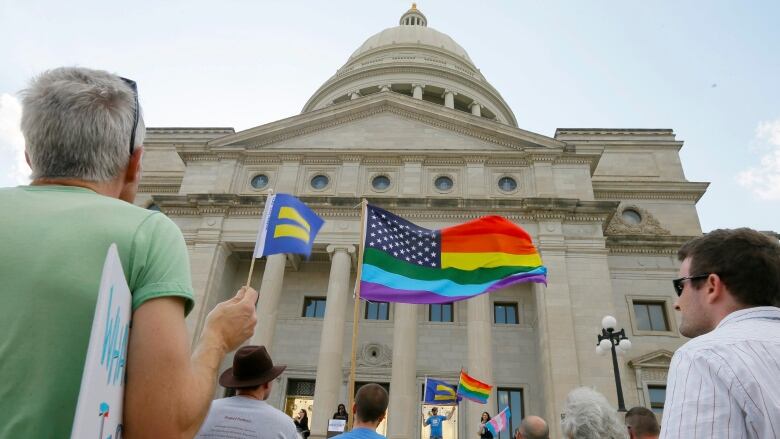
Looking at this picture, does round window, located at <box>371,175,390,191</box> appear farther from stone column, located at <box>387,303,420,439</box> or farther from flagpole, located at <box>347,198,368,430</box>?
flagpole, located at <box>347,198,368,430</box>

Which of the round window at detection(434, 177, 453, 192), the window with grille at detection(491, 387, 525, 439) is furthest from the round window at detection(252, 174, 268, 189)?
the window with grille at detection(491, 387, 525, 439)

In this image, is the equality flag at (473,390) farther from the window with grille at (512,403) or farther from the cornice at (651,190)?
the cornice at (651,190)

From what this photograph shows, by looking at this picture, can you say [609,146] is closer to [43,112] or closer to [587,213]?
[587,213]

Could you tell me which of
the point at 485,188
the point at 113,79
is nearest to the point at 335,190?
the point at 485,188

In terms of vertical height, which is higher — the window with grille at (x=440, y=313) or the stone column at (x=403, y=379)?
the window with grille at (x=440, y=313)

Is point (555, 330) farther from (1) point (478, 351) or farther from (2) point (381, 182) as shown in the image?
(2) point (381, 182)

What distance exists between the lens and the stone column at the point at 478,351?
779 inches

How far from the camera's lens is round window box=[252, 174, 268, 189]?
27.0m

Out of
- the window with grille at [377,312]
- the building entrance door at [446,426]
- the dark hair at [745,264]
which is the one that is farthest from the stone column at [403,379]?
the dark hair at [745,264]

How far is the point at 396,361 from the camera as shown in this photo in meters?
21.2

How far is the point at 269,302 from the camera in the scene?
2289 centimetres

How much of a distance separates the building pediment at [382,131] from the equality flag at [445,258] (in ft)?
54.5

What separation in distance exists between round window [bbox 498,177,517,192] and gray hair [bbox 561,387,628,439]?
22291 mm

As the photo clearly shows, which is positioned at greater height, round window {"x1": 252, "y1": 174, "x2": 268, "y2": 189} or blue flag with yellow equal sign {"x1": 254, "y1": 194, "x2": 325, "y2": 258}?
round window {"x1": 252, "y1": 174, "x2": 268, "y2": 189}
